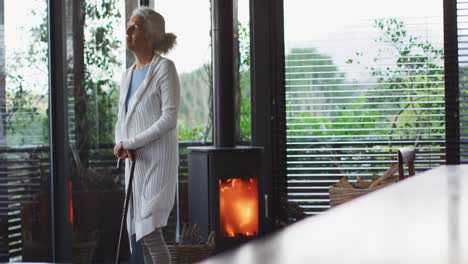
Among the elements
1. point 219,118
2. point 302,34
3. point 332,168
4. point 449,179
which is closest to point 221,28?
point 219,118

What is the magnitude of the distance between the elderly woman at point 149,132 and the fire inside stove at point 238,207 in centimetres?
91

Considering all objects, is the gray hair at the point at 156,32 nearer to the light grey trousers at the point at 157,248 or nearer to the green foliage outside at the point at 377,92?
the light grey trousers at the point at 157,248

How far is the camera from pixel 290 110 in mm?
6598

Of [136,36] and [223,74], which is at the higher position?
[136,36]

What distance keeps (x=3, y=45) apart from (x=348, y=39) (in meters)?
2.63

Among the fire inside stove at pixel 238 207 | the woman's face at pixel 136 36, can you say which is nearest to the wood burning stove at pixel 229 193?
the fire inside stove at pixel 238 207

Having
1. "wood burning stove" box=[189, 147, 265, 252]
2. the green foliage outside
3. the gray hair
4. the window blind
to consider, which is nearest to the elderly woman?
the gray hair

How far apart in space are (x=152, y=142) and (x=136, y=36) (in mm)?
561

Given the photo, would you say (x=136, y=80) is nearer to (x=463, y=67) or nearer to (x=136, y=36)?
(x=136, y=36)

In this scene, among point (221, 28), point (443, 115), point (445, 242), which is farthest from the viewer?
point (443, 115)

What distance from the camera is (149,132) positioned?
4.54 m

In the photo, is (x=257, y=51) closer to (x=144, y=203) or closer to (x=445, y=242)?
(x=144, y=203)

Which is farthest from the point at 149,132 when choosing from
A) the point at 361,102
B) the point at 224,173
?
the point at 361,102

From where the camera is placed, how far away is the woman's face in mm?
4758
